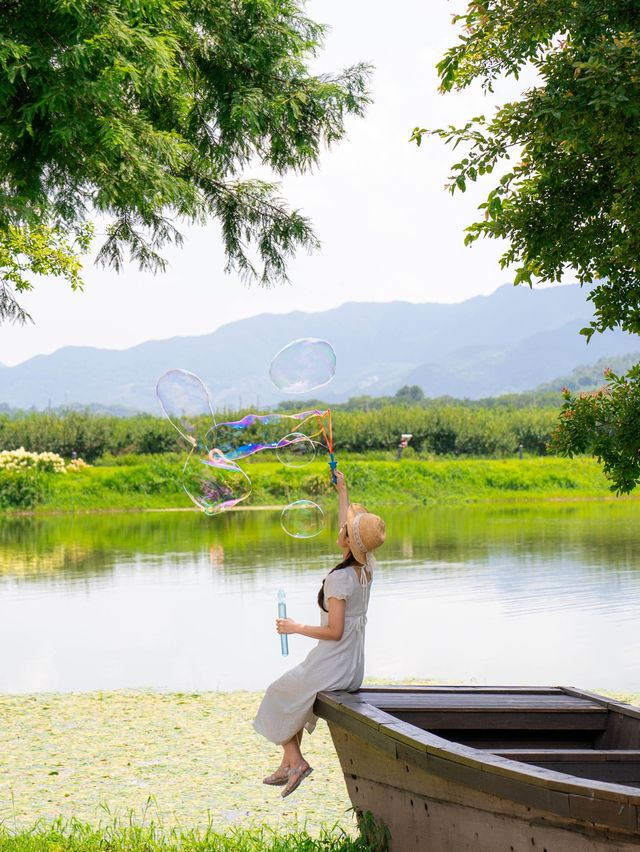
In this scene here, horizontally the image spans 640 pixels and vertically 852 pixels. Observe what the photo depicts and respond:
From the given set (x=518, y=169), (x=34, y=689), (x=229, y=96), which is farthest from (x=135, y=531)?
(x=518, y=169)

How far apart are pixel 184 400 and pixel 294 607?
6158 mm

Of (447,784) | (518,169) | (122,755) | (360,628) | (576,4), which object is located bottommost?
(122,755)

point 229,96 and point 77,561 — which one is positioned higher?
point 229,96

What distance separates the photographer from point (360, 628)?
5145 millimetres

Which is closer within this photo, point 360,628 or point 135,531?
point 360,628

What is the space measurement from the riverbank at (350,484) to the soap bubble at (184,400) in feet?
76.0

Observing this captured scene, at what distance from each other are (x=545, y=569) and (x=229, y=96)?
10.8 metres

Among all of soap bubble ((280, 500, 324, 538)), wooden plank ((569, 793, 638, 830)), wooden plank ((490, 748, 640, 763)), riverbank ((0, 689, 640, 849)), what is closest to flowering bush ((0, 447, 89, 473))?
riverbank ((0, 689, 640, 849))

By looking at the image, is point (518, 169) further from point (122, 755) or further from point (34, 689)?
point (34, 689)

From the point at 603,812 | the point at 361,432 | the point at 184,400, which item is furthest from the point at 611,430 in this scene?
the point at 361,432

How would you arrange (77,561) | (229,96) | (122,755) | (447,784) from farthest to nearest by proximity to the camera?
(77,561) < (229,96) < (122,755) < (447,784)

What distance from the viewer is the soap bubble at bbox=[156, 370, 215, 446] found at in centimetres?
826

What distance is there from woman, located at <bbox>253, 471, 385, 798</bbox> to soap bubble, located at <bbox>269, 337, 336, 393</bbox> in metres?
2.88

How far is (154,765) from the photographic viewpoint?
749 cm
